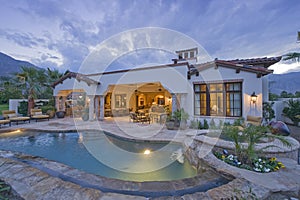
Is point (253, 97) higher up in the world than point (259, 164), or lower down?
higher up

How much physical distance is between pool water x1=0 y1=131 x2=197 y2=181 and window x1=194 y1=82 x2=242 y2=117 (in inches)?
174

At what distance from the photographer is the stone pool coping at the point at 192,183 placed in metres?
3.35

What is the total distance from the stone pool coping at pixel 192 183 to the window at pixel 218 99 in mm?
6055

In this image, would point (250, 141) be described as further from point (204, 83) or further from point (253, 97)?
point (204, 83)

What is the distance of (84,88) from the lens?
1633 centimetres

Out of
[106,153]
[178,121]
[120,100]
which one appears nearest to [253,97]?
[178,121]

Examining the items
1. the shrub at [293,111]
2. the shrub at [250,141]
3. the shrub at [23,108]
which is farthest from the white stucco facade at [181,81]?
the shrub at [250,141]

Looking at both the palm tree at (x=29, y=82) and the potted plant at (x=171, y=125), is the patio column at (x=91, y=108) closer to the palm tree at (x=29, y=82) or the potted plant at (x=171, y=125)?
the palm tree at (x=29, y=82)

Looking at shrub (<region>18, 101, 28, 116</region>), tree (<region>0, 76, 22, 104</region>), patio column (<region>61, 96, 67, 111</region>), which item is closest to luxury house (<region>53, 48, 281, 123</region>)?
patio column (<region>61, 96, 67, 111</region>)

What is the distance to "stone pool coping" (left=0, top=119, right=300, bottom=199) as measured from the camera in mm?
3346

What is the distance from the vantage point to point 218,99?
434 inches

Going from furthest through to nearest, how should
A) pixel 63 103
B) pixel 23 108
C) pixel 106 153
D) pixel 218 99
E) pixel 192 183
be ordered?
pixel 63 103 < pixel 23 108 < pixel 218 99 < pixel 106 153 < pixel 192 183

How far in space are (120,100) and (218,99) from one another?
1200 cm

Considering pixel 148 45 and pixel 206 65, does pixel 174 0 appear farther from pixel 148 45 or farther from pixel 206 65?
pixel 206 65
